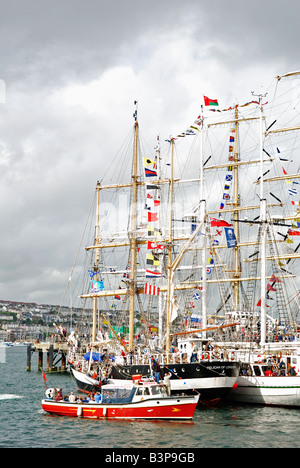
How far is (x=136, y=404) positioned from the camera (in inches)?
1464

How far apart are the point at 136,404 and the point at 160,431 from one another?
315 centimetres

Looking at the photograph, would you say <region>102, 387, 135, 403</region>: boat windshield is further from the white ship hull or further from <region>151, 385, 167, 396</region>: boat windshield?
the white ship hull

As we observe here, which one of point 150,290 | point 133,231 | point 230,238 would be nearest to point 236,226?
point 230,238

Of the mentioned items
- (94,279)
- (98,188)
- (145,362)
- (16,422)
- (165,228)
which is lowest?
(16,422)

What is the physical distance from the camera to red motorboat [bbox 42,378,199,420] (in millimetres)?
36875

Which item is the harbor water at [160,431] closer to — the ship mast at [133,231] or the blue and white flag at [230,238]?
the ship mast at [133,231]

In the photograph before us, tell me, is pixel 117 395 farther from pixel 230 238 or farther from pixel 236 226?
pixel 236 226

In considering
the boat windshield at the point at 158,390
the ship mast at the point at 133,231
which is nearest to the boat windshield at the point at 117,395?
the boat windshield at the point at 158,390

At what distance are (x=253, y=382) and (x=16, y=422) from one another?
20.8m

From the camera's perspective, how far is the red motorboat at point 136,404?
36.9 m

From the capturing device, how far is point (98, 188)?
71.4 m

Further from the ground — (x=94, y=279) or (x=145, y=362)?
(x=94, y=279)
